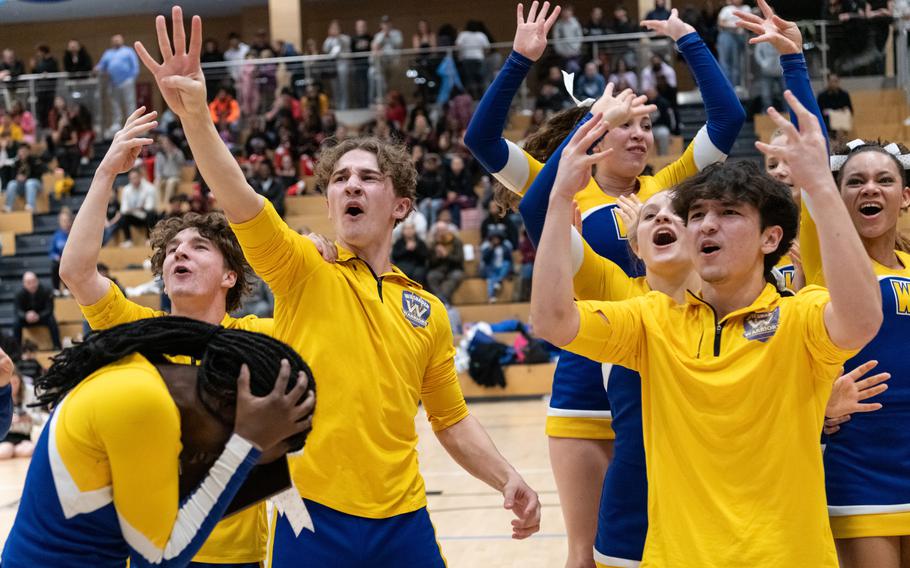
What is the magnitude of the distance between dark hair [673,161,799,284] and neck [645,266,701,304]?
26 centimetres

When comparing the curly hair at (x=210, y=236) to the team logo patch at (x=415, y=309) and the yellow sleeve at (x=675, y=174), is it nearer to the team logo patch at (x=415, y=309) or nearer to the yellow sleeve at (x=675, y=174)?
the team logo patch at (x=415, y=309)

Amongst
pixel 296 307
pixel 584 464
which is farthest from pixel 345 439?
pixel 584 464

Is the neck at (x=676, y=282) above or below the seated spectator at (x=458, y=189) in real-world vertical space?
above

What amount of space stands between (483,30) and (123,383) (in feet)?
58.7

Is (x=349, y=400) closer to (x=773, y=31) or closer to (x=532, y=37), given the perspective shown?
(x=532, y=37)

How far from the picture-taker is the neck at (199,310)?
12.7ft

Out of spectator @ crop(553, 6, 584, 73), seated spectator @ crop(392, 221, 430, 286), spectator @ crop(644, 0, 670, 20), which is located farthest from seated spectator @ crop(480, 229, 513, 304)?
spectator @ crop(644, 0, 670, 20)

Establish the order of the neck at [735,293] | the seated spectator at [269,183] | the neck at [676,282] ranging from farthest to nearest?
1. the seated spectator at [269,183]
2. the neck at [676,282]
3. the neck at [735,293]

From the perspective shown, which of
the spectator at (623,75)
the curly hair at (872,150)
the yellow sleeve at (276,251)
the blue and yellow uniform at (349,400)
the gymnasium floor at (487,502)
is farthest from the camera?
the spectator at (623,75)

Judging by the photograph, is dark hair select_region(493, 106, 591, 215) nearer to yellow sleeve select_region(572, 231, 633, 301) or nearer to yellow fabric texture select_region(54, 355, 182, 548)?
yellow sleeve select_region(572, 231, 633, 301)

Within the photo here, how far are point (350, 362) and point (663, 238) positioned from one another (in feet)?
3.25

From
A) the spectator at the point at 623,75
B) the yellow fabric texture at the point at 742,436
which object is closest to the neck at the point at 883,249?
the yellow fabric texture at the point at 742,436

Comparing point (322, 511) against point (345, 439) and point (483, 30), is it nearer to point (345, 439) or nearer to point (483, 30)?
point (345, 439)

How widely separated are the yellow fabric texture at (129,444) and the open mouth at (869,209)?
7.91ft
